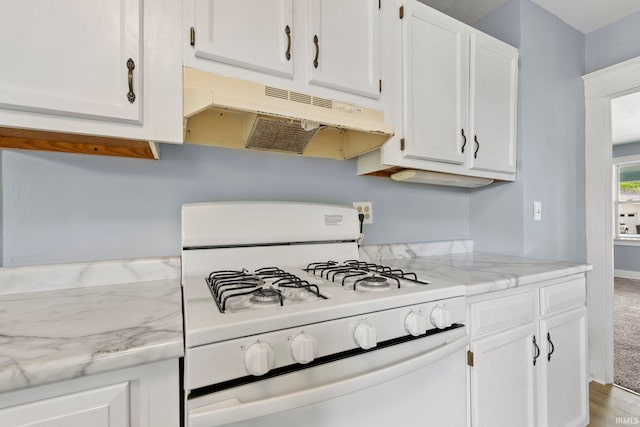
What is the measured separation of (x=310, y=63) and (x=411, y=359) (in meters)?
1.05

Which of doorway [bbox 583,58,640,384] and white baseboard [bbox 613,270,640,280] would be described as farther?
white baseboard [bbox 613,270,640,280]

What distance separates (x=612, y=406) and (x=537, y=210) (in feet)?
4.13

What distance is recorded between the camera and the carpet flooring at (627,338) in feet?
6.64

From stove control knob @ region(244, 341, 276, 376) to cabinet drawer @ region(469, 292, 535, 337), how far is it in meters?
0.78

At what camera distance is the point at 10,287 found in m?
0.91

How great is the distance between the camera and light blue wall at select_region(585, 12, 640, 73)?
1860 millimetres

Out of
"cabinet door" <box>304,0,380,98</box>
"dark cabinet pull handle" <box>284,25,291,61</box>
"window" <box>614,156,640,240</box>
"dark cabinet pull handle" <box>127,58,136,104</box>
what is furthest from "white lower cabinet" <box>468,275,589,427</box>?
"window" <box>614,156,640,240</box>

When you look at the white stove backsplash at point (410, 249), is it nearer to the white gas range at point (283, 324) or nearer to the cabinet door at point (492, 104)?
the white gas range at point (283, 324)

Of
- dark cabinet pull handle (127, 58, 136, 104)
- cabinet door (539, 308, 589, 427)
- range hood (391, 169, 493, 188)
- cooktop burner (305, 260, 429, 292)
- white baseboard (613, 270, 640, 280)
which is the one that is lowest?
white baseboard (613, 270, 640, 280)

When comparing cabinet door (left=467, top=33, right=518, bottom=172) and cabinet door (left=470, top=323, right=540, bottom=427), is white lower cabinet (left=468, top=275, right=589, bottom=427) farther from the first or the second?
cabinet door (left=467, top=33, right=518, bottom=172)

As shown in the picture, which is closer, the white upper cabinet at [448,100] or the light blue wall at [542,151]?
the white upper cabinet at [448,100]

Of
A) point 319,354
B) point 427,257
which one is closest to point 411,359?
point 319,354

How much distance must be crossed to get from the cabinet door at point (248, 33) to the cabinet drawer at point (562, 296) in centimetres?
144

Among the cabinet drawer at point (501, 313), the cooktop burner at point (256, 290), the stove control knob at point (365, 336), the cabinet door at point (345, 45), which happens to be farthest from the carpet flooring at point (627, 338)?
the cabinet door at point (345, 45)
